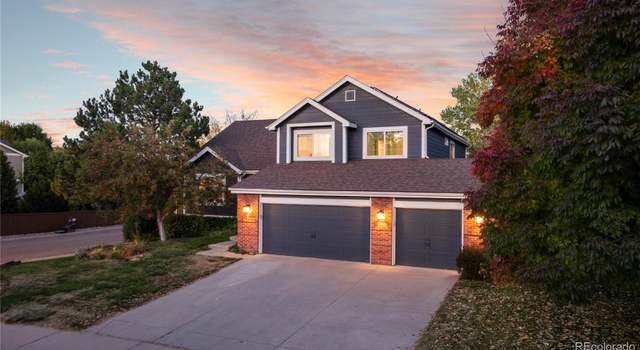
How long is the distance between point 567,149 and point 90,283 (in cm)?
1453

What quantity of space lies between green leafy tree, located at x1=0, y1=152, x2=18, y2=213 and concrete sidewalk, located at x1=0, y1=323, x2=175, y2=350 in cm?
2285

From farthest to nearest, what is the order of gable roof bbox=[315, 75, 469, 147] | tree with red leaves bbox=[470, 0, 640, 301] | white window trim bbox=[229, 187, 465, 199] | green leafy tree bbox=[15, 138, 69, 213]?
green leafy tree bbox=[15, 138, 69, 213]
gable roof bbox=[315, 75, 469, 147]
white window trim bbox=[229, 187, 465, 199]
tree with red leaves bbox=[470, 0, 640, 301]

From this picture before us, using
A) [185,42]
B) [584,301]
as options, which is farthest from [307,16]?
[584,301]

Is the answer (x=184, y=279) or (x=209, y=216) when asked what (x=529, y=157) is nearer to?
(x=184, y=279)

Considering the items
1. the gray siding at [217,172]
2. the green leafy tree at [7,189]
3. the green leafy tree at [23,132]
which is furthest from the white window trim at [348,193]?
the green leafy tree at [23,132]

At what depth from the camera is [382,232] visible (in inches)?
660

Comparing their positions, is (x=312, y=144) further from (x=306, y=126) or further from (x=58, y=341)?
(x=58, y=341)

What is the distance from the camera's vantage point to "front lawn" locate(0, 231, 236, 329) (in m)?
11.6

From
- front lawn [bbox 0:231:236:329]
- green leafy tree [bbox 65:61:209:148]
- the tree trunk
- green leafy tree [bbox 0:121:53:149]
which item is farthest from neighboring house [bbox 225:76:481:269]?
green leafy tree [bbox 0:121:53:149]

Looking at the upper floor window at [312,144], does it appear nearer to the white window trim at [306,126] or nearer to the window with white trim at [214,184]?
the white window trim at [306,126]

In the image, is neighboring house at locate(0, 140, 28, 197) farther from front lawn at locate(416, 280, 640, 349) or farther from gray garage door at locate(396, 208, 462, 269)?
front lawn at locate(416, 280, 640, 349)

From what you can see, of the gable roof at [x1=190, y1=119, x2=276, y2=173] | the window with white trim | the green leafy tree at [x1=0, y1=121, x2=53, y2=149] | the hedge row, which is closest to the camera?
the window with white trim

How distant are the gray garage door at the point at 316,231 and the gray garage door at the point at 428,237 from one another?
4.77ft

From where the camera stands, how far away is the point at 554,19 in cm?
793
